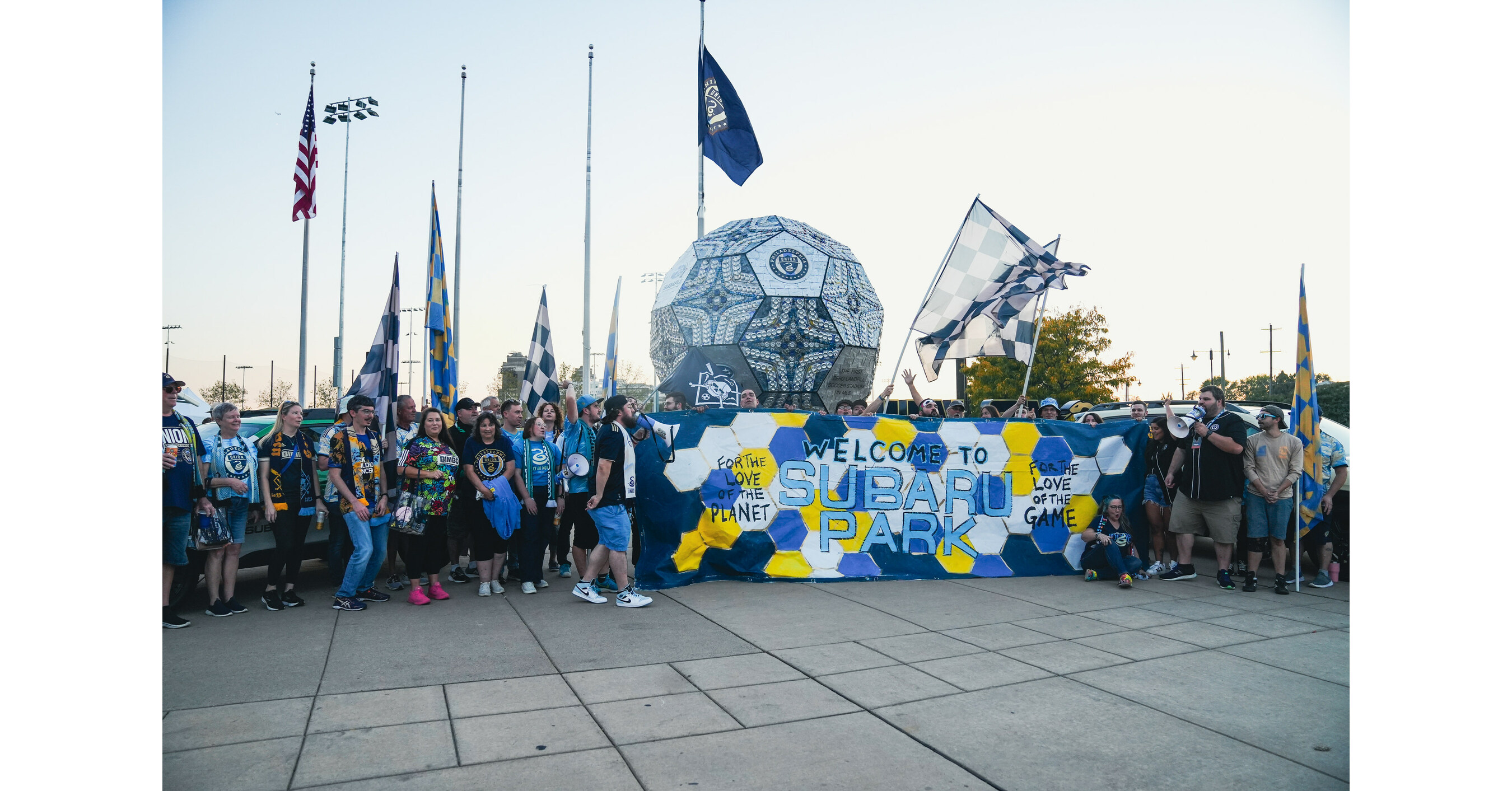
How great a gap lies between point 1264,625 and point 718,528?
424 cm

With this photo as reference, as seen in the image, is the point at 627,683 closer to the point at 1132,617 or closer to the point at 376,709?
the point at 376,709

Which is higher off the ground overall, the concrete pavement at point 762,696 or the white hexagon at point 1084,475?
the white hexagon at point 1084,475

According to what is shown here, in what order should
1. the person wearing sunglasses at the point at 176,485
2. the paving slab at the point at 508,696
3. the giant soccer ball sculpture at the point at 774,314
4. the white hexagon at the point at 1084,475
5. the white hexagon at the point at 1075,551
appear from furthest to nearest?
1. the giant soccer ball sculpture at the point at 774,314
2. the white hexagon at the point at 1084,475
3. the white hexagon at the point at 1075,551
4. the person wearing sunglasses at the point at 176,485
5. the paving slab at the point at 508,696

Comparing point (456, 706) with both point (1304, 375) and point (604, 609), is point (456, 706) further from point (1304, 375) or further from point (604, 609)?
point (1304, 375)

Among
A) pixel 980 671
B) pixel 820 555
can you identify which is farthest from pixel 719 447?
pixel 980 671

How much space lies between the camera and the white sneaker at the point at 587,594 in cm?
639

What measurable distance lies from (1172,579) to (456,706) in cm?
642

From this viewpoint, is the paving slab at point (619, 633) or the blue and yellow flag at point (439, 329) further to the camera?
the blue and yellow flag at point (439, 329)

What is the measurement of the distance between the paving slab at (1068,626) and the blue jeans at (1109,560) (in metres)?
1.67

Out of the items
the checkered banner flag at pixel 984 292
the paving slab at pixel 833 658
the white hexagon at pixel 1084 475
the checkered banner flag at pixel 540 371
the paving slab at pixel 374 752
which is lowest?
the paving slab at pixel 833 658

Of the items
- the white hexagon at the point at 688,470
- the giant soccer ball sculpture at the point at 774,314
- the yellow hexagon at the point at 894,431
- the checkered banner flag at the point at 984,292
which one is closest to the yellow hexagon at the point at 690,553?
the white hexagon at the point at 688,470

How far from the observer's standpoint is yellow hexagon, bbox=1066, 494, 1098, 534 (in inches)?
320

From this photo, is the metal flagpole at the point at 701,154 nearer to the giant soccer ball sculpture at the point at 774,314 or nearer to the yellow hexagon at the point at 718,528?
the giant soccer ball sculpture at the point at 774,314
